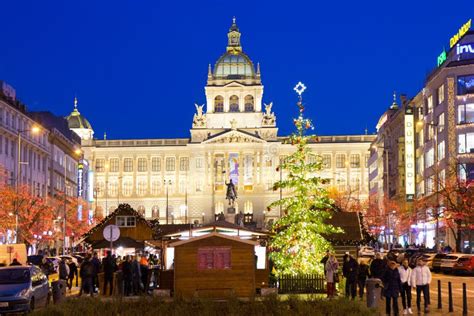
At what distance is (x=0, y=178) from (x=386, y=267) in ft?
207

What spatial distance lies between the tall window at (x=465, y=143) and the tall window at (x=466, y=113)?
1319mm

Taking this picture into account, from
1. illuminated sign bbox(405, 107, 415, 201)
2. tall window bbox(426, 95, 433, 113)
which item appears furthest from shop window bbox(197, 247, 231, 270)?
illuminated sign bbox(405, 107, 415, 201)

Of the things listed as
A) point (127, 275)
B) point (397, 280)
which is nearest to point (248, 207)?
point (127, 275)

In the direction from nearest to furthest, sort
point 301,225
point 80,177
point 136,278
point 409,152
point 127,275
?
point 136,278 → point 127,275 → point 301,225 → point 409,152 → point 80,177

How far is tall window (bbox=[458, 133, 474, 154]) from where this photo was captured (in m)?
94.2

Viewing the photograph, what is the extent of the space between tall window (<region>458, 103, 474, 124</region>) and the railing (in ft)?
187

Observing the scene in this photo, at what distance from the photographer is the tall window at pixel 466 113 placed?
311 feet

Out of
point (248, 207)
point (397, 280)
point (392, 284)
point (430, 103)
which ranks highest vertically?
point (430, 103)

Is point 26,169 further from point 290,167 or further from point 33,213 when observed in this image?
point 290,167

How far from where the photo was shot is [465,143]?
9469cm

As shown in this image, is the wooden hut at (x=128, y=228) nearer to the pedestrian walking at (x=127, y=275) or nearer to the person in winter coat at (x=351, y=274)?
the pedestrian walking at (x=127, y=275)

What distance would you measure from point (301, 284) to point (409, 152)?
76135mm

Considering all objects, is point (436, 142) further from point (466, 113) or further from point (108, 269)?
point (108, 269)

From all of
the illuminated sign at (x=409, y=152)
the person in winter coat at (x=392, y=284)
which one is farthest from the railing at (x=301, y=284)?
the illuminated sign at (x=409, y=152)
